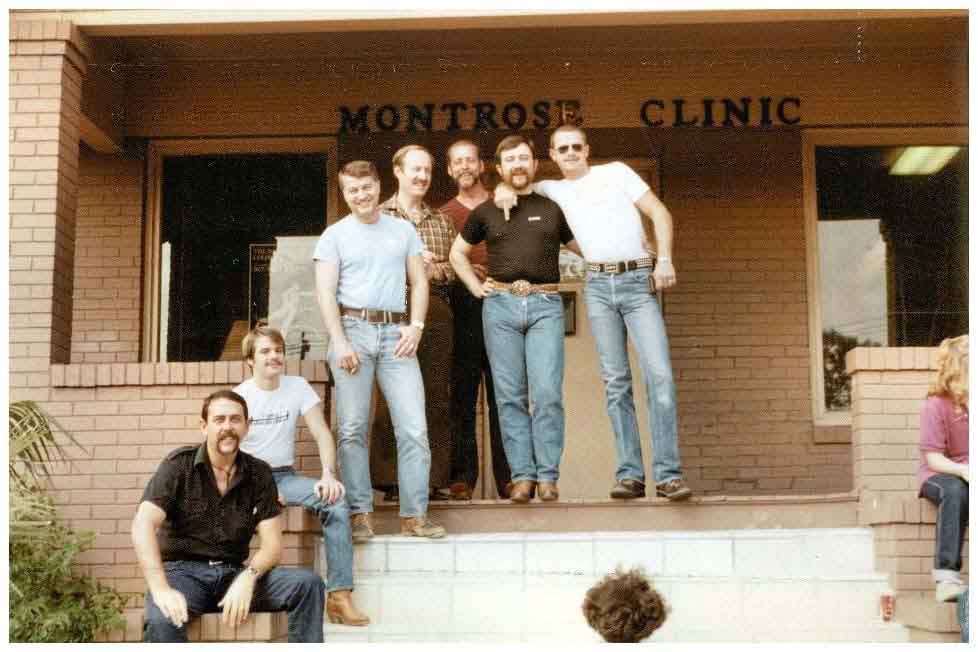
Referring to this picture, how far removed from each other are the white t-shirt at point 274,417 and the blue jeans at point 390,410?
20 centimetres

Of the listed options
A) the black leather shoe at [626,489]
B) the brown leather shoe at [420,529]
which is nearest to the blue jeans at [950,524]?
the black leather shoe at [626,489]

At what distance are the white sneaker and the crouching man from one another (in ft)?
8.87

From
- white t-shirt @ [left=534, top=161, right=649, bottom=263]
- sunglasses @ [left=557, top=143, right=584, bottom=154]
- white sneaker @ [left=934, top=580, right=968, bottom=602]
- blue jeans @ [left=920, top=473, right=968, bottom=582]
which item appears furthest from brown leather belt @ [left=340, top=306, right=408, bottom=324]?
white sneaker @ [left=934, top=580, right=968, bottom=602]

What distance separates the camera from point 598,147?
959 centimetres

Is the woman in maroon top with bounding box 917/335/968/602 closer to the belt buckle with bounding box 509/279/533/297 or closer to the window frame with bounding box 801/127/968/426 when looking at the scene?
the belt buckle with bounding box 509/279/533/297

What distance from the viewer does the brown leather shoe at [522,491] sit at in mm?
6855

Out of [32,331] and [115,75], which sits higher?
[115,75]

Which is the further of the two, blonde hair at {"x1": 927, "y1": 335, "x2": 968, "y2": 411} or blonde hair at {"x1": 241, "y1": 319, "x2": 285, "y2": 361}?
blonde hair at {"x1": 241, "y1": 319, "x2": 285, "y2": 361}

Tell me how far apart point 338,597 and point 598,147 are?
171 inches

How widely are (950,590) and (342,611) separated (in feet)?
8.82

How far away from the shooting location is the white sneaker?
605 centimetres

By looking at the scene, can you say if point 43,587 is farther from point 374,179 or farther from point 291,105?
point 291,105

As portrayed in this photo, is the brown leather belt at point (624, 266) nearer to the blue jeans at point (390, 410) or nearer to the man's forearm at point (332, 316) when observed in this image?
the blue jeans at point (390, 410)

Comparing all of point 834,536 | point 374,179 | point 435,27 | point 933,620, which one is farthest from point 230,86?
point 933,620
